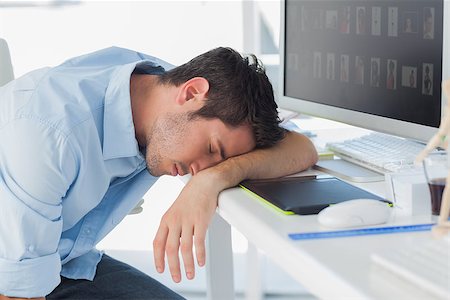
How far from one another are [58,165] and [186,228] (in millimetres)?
273

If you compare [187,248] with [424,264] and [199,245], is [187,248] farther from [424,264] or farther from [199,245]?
[424,264]

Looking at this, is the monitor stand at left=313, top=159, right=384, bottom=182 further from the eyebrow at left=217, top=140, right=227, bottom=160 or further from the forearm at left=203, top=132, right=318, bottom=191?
the eyebrow at left=217, top=140, right=227, bottom=160

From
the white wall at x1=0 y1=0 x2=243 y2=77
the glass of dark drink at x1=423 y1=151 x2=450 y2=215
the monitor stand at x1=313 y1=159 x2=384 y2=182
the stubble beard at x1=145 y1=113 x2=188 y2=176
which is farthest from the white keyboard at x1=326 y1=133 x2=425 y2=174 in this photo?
the white wall at x1=0 y1=0 x2=243 y2=77

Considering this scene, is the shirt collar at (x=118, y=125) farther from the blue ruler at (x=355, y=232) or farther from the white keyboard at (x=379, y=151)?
the blue ruler at (x=355, y=232)

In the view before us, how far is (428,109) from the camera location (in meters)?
1.49

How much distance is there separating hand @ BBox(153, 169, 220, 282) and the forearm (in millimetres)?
46

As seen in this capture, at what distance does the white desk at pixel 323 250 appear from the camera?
35.0 inches

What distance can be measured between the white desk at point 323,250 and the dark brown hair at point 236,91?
0.68 feet

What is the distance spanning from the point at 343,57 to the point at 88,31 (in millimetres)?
2046

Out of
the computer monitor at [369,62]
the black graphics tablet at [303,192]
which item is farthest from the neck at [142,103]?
the computer monitor at [369,62]

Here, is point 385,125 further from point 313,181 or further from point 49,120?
point 49,120

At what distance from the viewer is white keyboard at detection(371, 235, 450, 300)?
836mm

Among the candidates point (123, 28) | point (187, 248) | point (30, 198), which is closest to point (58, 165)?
point (30, 198)

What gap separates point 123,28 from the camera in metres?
3.56
